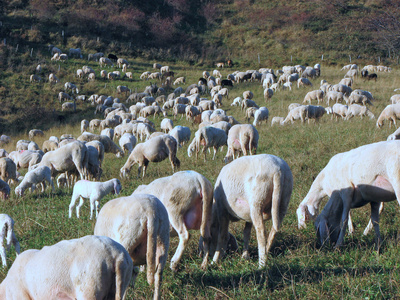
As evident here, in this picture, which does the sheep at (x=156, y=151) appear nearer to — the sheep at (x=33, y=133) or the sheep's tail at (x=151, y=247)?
the sheep's tail at (x=151, y=247)

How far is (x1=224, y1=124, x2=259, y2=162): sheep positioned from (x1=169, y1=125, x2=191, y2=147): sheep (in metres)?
4.02

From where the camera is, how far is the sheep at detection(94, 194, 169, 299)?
14.7 feet

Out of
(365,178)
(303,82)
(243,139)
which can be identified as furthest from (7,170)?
(303,82)

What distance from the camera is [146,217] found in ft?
14.9

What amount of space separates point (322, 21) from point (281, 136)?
49541 mm

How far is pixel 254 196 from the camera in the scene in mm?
5496

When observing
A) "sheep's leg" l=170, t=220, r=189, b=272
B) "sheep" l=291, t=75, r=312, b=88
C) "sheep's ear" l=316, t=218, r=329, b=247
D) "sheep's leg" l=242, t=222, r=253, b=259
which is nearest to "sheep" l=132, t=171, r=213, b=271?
"sheep's leg" l=170, t=220, r=189, b=272

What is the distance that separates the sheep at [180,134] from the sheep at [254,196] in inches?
488

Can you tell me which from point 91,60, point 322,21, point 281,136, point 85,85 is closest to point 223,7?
point 322,21

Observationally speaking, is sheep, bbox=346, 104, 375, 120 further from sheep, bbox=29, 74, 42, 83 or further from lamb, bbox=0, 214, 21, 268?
sheep, bbox=29, 74, 42, 83

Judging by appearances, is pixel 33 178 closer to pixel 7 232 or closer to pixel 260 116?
pixel 7 232

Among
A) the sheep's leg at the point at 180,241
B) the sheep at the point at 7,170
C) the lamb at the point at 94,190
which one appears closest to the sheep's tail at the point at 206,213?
the sheep's leg at the point at 180,241

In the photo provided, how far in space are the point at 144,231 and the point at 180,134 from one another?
14.3 metres

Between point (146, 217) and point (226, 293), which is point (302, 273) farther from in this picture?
point (146, 217)
